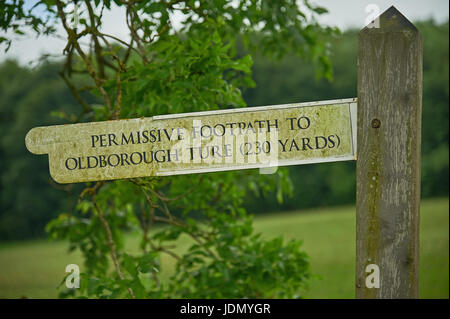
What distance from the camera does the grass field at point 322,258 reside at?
779 centimetres

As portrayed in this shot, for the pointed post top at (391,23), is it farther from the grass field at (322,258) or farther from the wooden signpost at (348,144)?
the grass field at (322,258)

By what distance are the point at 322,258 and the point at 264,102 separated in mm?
13731

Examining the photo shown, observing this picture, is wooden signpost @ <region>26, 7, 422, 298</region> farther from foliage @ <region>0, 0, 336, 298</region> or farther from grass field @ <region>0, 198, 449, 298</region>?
grass field @ <region>0, 198, 449, 298</region>

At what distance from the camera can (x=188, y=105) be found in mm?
2443

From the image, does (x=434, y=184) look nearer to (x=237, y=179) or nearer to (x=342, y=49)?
(x=342, y=49)

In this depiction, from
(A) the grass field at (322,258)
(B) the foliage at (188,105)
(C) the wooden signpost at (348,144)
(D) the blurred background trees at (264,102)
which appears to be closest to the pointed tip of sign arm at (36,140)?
(C) the wooden signpost at (348,144)

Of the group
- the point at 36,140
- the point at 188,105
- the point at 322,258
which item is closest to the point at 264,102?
the point at 322,258

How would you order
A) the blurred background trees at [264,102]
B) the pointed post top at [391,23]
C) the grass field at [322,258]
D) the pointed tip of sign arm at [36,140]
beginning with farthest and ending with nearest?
the blurred background trees at [264,102]
the grass field at [322,258]
the pointed tip of sign arm at [36,140]
the pointed post top at [391,23]

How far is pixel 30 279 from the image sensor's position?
11258 mm

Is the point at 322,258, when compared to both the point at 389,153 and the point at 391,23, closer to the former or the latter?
the point at 389,153
